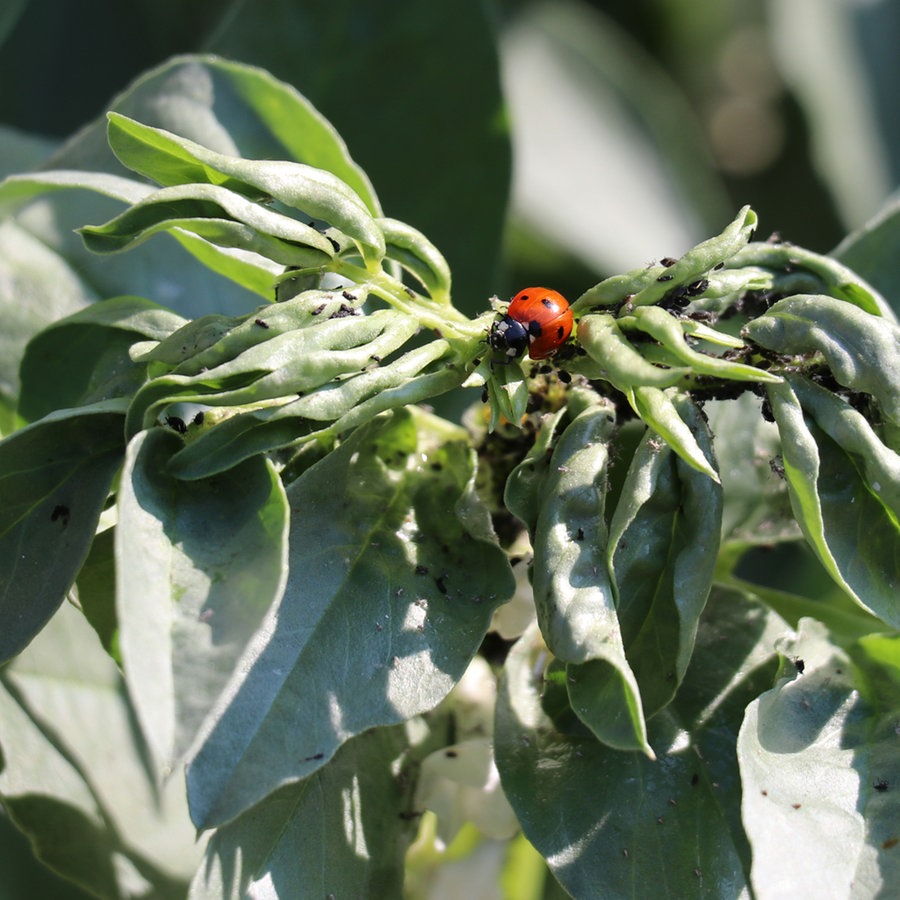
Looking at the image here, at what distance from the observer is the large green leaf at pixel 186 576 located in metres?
0.99

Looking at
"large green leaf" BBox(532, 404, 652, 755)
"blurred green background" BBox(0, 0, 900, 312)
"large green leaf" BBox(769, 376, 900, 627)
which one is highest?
"large green leaf" BBox(769, 376, 900, 627)

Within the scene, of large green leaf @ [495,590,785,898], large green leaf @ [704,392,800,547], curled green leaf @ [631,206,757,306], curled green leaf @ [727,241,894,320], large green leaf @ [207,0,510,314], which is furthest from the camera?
large green leaf @ [207,0,510,314]

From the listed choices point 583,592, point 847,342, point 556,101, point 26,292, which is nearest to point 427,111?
point 26,292

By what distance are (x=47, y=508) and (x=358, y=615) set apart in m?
0.37

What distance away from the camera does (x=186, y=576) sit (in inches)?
43.8

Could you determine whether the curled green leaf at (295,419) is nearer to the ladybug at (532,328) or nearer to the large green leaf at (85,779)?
the ladybug at (532,328)

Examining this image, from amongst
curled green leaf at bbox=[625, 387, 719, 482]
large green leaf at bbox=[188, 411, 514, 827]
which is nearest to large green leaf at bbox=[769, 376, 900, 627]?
curled green leaf at bbox=[625, 387, 719, 482]

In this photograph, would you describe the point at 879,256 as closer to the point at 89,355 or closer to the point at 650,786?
the point at 650,786

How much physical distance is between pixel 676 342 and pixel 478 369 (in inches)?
9.1

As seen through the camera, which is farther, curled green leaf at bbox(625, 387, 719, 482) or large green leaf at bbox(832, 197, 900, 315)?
large green leaf at bbox(832, 197, 900, 315)

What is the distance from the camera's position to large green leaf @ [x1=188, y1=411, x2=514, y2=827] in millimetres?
1151

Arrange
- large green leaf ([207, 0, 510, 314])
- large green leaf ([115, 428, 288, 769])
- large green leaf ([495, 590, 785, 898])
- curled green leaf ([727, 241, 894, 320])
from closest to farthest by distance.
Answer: large green leaf ([115, 428, 288, 769]), large green leaf ([495, 590, 785, 898]), curled green leaf ([727, 241, 894, 320]), large green leaf ([207, 0, 510, 314])

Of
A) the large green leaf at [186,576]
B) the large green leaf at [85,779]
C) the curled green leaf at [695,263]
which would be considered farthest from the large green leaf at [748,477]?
the large green leaf at [85,779]

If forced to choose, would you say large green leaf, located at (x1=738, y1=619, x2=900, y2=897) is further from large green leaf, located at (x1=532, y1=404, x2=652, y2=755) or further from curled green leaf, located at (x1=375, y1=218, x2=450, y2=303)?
curled green leaf, located at (x1=375, y1=218, x2=450, y2=303)
